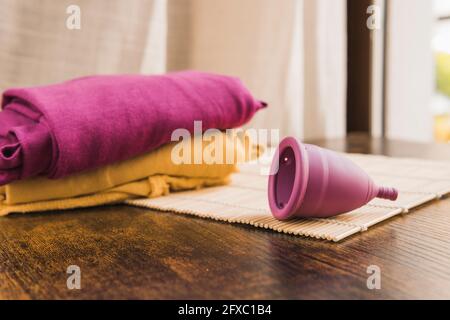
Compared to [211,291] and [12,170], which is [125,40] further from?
[211,291]

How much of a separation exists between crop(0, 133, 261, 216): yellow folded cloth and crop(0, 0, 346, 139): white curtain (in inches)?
19.8

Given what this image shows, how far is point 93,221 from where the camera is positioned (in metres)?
0.65

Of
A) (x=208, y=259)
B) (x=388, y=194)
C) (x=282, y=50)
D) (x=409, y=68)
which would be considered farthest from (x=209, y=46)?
(x=208, y=259)

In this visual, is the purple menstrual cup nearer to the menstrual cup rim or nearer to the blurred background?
the menstrual cup rim

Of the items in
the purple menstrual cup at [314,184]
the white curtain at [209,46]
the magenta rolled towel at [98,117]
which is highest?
the white curtain at [209,46]

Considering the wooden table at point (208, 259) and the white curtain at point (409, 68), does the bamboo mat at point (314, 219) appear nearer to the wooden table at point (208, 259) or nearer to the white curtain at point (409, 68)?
the wooden table at point (208, 259)

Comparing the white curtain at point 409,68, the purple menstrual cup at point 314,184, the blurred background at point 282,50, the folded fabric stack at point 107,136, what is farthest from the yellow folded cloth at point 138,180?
the white curtain at point 409,68

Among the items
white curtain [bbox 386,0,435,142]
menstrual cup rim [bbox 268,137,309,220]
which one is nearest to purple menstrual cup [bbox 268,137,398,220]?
menstrual cup rim [bbox 268,137,309,220]

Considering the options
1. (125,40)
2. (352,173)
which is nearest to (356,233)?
(352,173)

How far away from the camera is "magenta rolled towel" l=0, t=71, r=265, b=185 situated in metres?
0.64

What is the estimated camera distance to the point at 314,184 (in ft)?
1.78

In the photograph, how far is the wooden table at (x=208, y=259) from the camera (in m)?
0.40

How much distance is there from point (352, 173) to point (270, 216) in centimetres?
12

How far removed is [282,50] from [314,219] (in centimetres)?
108
